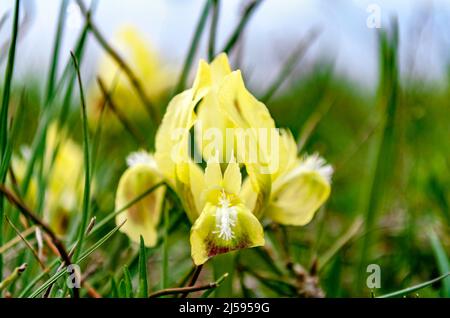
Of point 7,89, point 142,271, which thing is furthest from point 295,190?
point 7,89

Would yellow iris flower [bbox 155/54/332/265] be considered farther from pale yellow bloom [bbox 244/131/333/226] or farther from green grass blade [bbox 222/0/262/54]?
green grass blade [bbox 222/0/262/54]

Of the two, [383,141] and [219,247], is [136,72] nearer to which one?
[383,141]

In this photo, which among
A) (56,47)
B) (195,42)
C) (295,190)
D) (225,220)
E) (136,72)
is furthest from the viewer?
(136,72)

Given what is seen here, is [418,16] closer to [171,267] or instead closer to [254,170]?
[171,267]

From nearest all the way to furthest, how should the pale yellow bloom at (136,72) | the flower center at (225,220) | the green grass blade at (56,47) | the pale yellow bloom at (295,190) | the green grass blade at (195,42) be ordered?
the flower center at (225,220) < the pale yellow bloom at (295,190) < the green grass blade at (56,47) < the green grass blade at (195,42) < the pale yellow bloom at (136,72)

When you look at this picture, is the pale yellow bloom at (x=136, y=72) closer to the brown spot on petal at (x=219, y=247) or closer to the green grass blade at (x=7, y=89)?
the green grass blade at (x=7, y=89)

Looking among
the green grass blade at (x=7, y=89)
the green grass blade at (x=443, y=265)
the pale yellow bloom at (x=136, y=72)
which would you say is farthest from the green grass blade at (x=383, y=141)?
the pale yellow bloom at (x=136, y=72)
